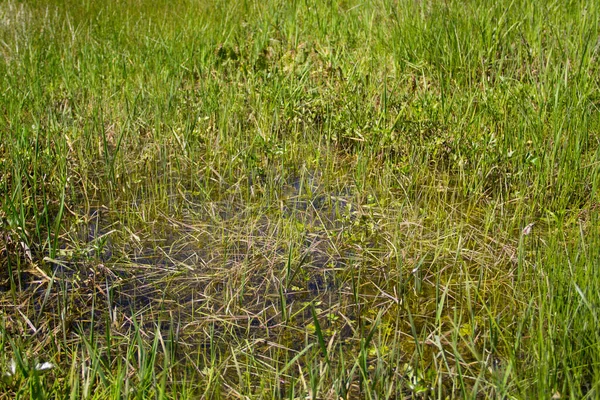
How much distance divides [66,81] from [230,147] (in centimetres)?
124

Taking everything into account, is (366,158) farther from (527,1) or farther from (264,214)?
(527,1)

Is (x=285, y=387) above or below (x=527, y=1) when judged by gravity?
below

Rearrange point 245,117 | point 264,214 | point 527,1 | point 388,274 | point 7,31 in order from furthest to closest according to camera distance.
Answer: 1. point 7,31
2. point 527,1
3. point 245,117
4. point 264,214
5. point 388,274

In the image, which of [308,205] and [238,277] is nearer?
[238,277]

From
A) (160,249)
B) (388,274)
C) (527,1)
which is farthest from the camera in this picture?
(527,1)

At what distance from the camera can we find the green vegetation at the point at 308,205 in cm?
230

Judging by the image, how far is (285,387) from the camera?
2.34 metres

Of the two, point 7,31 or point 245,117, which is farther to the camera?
point 7,31

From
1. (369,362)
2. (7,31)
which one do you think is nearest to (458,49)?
(369,362)

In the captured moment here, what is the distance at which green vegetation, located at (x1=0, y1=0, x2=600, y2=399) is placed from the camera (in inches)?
90.6

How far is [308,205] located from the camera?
3.37 metres

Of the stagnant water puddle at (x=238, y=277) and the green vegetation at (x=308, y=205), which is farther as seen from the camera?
the stagnant water puddle at (x=238, y=277)

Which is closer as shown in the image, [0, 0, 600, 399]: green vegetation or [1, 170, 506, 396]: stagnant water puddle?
[0, 0, 600, 399]: green vegetation

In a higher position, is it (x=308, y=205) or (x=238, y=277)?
(x=308, y=205)
